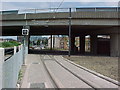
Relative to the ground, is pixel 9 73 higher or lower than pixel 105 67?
higher

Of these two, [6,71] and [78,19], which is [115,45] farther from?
[6,71]

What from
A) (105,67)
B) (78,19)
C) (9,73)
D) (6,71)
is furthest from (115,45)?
(6,71)

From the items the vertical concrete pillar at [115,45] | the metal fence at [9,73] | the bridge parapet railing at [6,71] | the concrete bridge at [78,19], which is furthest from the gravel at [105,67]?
the vertical concrete pillar at [115,45]

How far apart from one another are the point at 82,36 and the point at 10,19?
81.0 feet

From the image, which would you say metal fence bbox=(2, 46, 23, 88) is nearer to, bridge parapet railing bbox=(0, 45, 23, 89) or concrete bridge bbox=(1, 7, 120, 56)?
bridge parapet railing bbox=(0, 45, 23, 89)

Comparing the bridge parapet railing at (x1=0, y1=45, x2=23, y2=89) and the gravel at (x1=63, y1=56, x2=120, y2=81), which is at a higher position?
the bridge parapet railing at (x1=0, y1=45, x2=23, y2=89)

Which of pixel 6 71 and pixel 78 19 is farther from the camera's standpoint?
pixel 78 19

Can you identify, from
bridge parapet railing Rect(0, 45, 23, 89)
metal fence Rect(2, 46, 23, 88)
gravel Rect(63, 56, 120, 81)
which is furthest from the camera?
gravel Rect(63, 56, 120, 81)

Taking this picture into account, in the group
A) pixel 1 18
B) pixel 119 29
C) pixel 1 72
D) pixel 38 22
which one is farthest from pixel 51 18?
pixel 1 72

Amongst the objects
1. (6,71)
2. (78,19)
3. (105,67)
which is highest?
(78,19)

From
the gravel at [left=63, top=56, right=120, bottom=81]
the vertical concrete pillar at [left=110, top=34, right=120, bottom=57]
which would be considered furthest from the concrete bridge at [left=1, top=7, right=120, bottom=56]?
the gravel at [left=63, top=56, right=120, bottom=81]

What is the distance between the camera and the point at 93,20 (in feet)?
113

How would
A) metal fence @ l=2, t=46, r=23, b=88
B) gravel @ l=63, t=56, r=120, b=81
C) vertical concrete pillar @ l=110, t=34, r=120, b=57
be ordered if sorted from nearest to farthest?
metal fence @ l=2, t=46, r=23, b=88 < gravel @ l=63, t=56, r=120, b=81 < vertical concrete pillar @ l=110, t=34, r=120, b=57

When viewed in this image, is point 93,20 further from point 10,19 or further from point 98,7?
point 10,19
